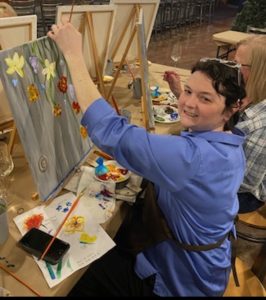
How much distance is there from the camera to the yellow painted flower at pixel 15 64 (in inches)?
35.9

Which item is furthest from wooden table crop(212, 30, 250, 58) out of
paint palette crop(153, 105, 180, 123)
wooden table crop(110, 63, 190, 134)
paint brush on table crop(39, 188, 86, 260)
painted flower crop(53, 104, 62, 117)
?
paint brush on table crop(39, 188, 86, 260)

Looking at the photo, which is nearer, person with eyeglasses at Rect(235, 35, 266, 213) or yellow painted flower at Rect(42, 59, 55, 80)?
yellow painted flower at Rect(42, 59, 55, 80)

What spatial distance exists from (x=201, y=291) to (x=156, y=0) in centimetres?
165

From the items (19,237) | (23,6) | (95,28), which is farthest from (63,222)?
(23,6)

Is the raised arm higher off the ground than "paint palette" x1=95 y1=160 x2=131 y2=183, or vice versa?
the raised arm

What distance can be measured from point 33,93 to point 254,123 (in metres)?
0.96

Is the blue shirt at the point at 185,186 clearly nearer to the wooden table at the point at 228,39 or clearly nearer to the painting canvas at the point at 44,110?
the painting canvas at the point at 44,110

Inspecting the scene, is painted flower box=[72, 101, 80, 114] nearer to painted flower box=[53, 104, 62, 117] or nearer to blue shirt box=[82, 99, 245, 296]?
painted flower box=[53, 104, 62, 117]

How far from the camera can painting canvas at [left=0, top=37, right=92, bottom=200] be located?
94cm

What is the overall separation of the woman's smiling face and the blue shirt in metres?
0.05

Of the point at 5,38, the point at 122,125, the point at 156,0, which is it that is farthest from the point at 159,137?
the point at 156,0

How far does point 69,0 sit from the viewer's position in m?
5.36

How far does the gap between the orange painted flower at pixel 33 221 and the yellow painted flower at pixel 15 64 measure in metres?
0.46

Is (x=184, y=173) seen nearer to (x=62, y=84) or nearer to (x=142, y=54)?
(x=62, y=84)
